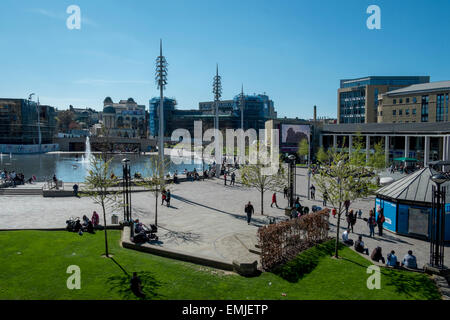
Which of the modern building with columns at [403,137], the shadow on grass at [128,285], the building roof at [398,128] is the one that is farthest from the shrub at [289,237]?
the building roof at [398,128]

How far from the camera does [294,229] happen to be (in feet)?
50.1

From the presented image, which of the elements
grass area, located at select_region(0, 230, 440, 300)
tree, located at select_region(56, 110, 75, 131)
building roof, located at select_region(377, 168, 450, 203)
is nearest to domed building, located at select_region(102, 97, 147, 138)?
→ tree, located at select_region(56, 110, 75, 131)

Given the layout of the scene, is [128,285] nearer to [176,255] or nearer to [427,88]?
[176,255]

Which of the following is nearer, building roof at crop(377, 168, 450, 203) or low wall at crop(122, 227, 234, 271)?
low wall at crop(122, 227, 234, 271)

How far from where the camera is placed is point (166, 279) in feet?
38.4

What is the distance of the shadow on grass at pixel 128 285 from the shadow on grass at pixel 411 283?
8.23 meters

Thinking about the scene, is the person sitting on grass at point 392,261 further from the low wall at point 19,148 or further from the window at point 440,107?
the low wall at point 19,148

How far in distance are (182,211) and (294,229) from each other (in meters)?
11.2

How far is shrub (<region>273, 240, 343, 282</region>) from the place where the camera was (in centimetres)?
1289

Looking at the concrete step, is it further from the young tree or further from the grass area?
the young tree

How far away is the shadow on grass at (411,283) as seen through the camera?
1151 cm

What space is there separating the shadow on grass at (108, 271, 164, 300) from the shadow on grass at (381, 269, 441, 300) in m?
8.23
